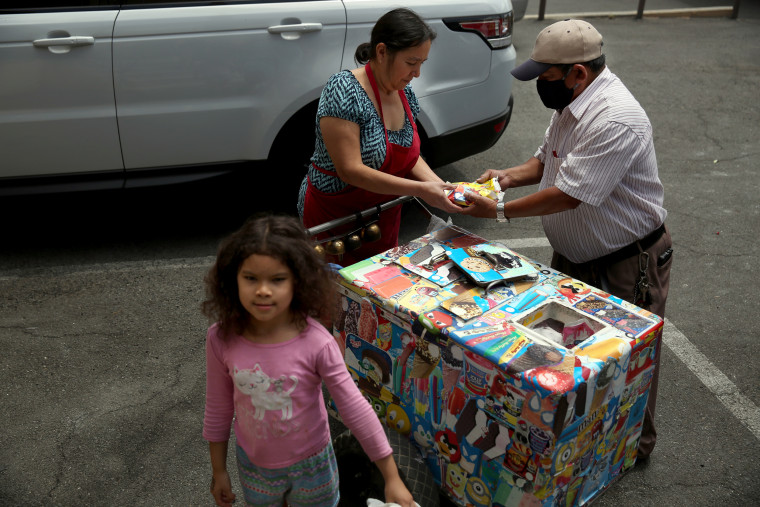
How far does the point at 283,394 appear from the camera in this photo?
2025 mm

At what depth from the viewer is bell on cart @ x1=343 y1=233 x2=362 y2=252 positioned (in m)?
3.03

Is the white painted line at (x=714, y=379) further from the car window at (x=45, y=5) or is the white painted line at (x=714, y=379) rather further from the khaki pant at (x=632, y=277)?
the car window at (x=45, y=5)

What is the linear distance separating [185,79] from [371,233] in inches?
78.0

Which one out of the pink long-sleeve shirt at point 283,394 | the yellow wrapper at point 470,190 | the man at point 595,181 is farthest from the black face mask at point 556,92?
the pink long-sleeve shirt at point 283,394

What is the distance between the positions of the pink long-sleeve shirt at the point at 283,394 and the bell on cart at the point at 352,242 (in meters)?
0.97

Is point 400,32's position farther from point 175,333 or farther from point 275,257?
point 175,333

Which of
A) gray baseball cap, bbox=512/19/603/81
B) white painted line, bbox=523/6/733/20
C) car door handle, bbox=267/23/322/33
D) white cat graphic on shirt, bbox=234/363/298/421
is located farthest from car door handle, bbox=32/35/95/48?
white painted line, bbox=523/6/733/20

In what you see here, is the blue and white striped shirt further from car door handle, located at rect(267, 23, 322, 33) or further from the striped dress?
car door handle, located at rect(267, 23, 322, 33)

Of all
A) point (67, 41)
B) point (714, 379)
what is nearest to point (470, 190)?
point (714, 379)

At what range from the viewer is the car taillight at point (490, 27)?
470 cm

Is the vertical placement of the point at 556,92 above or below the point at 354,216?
above

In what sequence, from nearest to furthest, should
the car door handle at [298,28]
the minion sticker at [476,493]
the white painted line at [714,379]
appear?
the minion sticker at [476,493]
the white painted line at [714,379]
the car door handle at [298,28]

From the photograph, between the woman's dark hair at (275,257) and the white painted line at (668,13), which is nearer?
the woman's dark hair at (275,257)

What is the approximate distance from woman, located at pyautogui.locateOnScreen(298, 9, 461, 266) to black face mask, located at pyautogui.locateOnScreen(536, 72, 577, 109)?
46cm
